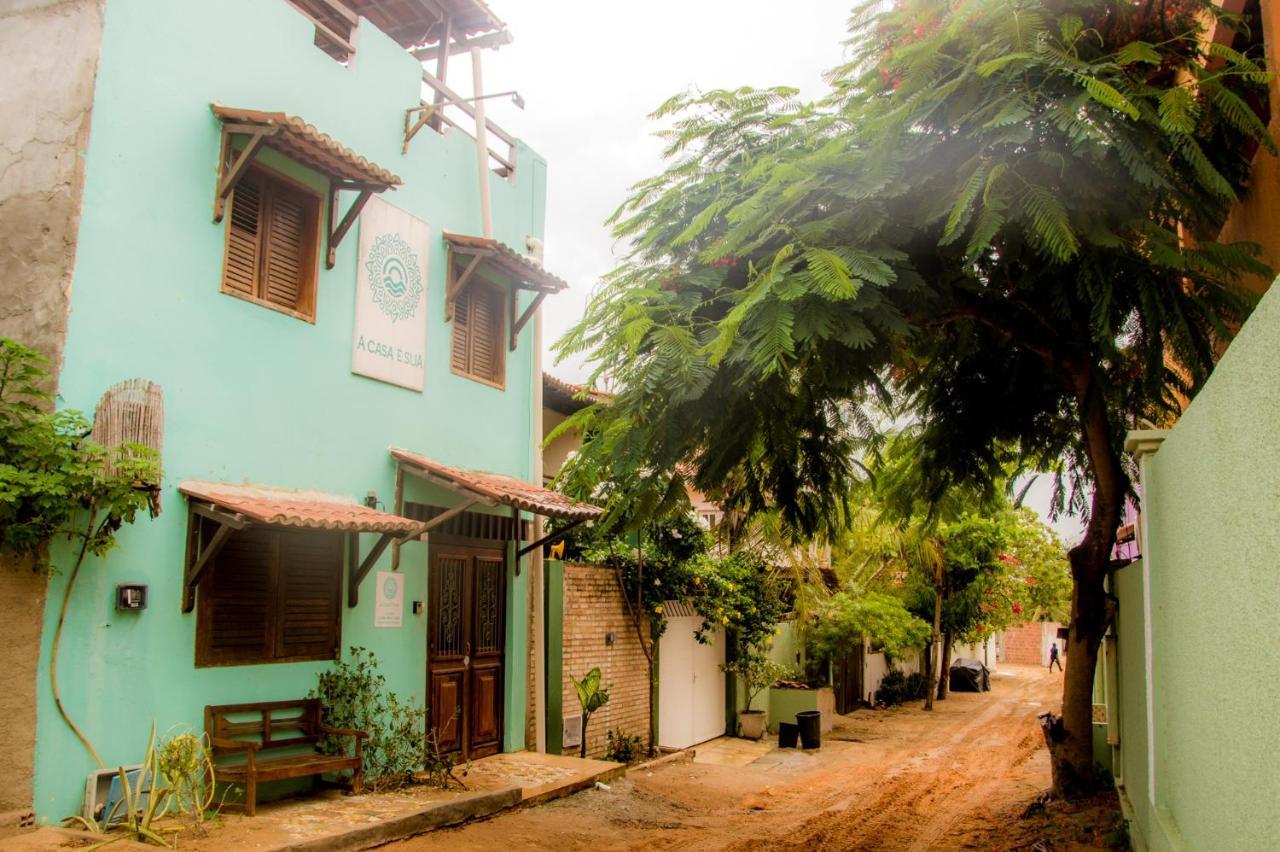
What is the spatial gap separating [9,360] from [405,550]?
4.52 m

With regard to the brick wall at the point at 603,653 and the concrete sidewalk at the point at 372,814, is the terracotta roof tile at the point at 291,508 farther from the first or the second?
the brick wall at the point at 603,653

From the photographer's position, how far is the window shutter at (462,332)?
11508mm

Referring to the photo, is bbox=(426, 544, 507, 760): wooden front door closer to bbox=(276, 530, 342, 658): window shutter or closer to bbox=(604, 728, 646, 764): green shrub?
bbox=(276, 530, 342, 658): window shutter

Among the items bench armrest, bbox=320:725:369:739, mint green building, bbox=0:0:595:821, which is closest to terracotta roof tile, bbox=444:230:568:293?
mint green building, bbox=0:0:595:821

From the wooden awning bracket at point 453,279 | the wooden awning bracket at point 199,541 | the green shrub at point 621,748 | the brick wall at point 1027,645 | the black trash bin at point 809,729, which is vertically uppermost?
the wooden awning bracket at point 453,279

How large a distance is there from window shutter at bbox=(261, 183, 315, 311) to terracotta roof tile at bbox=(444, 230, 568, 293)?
211 cm

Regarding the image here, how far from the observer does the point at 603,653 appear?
13.7 metres

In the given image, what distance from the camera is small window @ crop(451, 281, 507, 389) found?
11617 millimetres

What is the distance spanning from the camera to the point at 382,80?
1049 cm

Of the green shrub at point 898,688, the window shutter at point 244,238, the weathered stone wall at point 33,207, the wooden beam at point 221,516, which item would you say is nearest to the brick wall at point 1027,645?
the green shrub at point 898,688

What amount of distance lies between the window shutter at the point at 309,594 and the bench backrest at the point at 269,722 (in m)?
0.47

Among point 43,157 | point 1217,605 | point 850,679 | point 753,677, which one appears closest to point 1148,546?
point 1217,605

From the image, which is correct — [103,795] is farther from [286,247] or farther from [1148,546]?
[1148,546]

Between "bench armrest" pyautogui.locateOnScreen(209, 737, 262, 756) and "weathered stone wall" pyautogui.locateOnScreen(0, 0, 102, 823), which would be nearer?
"weathered stone wall" pyautogui.locateOnScreen(0, 0, 102, 823)
